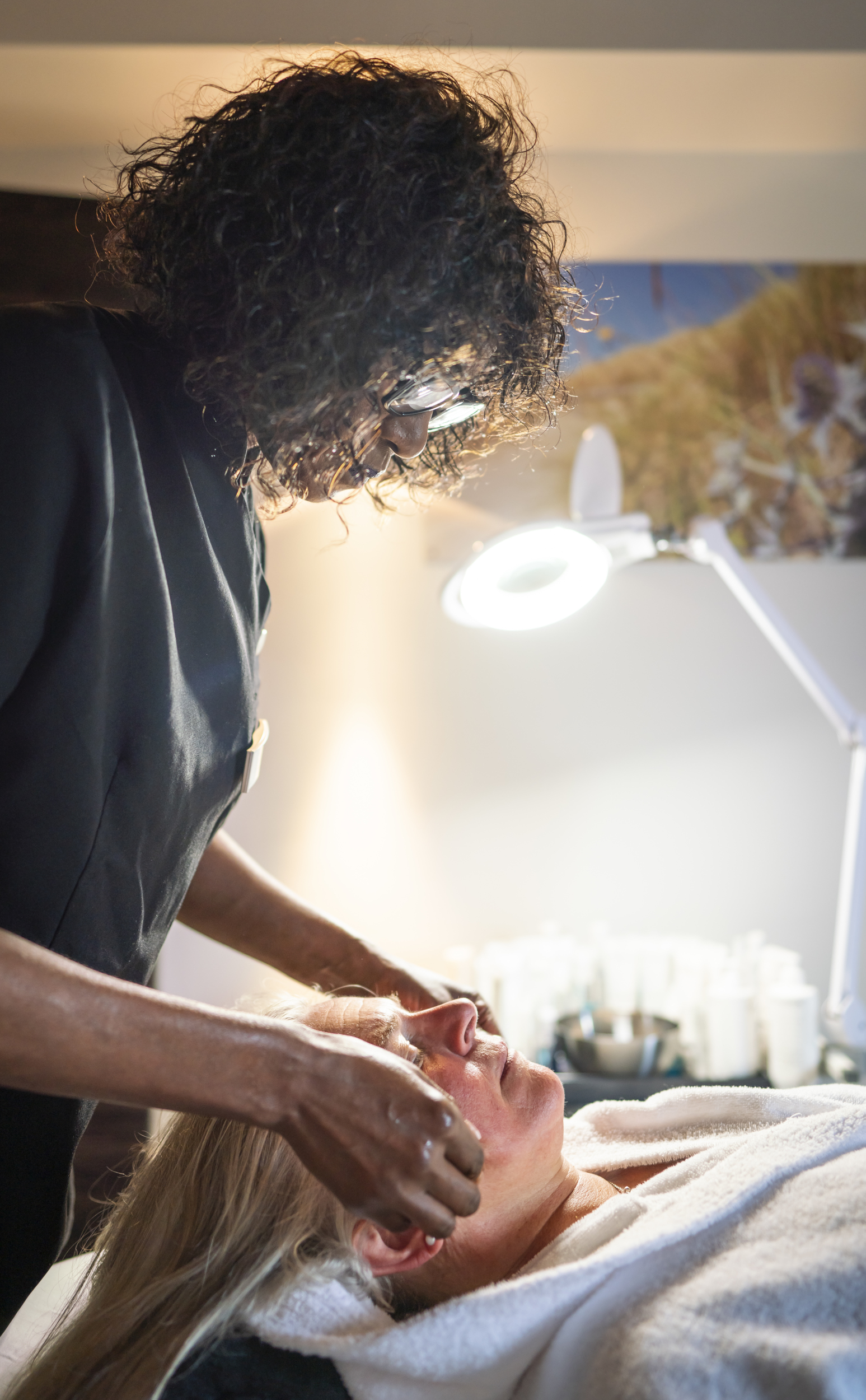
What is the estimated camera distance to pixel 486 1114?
1.03m

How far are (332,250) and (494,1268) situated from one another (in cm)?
98

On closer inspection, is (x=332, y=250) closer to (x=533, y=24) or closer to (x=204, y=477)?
(x=204, y=477)

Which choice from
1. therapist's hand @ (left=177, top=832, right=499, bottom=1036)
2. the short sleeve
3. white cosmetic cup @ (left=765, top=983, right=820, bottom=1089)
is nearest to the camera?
the short sleeve

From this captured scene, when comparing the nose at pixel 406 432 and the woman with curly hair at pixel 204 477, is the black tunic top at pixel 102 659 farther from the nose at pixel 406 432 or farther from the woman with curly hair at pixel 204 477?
the nose at pixel 406 432

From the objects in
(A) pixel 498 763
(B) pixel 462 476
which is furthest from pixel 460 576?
(A) pixel 498 763

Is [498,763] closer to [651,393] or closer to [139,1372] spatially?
[651,393]

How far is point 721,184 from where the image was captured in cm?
225

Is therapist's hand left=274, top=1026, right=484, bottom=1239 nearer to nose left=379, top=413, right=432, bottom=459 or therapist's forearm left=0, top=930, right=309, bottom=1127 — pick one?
therapist's forearm left=0, top=930, right=309, bottom=1127

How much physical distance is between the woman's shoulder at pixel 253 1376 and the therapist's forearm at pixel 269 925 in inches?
16.7

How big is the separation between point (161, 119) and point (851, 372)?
1.60 meters

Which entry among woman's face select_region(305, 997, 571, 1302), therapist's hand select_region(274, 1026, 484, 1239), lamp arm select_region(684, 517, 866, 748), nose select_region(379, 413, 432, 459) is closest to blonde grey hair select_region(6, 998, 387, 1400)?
woman's face select_region(305, 997, 571, 1302)

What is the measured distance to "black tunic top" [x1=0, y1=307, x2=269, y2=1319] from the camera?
744 millimetres

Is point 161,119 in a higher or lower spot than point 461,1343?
higher

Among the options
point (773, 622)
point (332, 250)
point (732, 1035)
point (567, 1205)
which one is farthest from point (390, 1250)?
point (773, 622)
